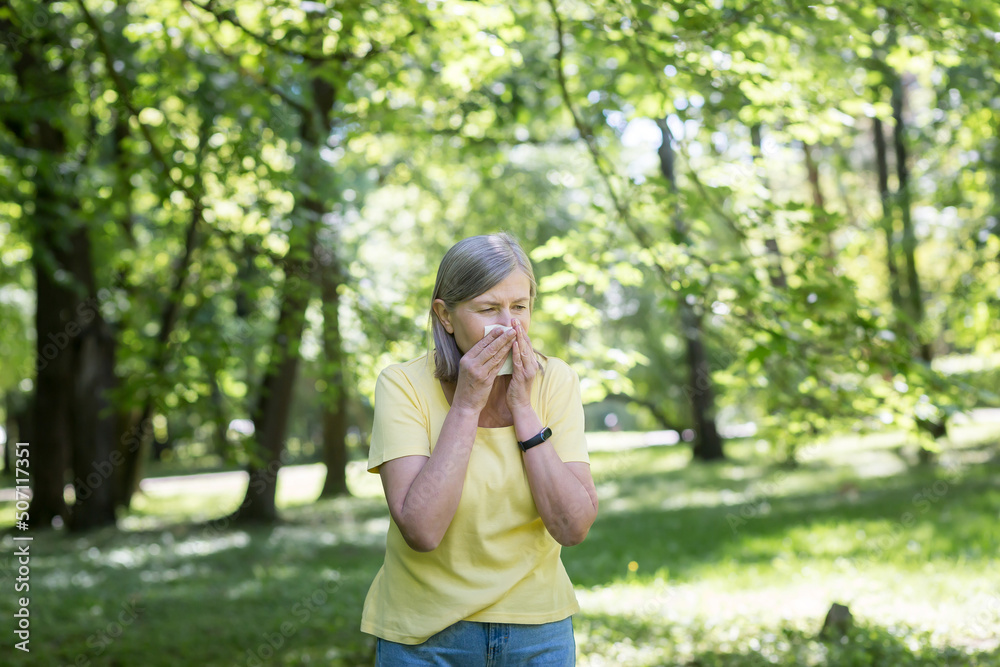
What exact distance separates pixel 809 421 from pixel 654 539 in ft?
20.0

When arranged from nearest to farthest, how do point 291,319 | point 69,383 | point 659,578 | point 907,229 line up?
point 291,319
point 659,578
point 907,229
point 69,383

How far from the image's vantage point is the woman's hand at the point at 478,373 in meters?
2.13

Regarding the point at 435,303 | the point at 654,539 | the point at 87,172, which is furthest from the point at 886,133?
the point at 435,303

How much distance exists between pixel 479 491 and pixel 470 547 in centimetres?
14

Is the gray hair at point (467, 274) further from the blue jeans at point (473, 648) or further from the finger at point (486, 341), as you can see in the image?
the blue jeans at point (473, 648)

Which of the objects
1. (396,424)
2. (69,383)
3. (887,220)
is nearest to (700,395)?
(887,220)

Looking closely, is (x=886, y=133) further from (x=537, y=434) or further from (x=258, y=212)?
(x=537, y=434)

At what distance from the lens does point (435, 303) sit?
7.73 ft

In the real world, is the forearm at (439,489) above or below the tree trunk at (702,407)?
above

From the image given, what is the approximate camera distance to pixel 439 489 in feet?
6.77

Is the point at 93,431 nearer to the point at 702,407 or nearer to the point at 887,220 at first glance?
the point at 887,220

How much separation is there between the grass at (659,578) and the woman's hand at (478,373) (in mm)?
4045

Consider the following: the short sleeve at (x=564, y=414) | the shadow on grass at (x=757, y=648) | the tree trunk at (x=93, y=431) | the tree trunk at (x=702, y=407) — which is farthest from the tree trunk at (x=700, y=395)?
the short sleeve at (x=564, y=414)

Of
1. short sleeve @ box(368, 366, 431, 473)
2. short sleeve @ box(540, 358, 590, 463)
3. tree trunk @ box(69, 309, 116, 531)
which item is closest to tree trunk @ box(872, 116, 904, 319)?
short sleeve @ box(540, 358, 590, 463)
